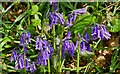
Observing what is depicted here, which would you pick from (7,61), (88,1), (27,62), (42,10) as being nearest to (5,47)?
(7,61)

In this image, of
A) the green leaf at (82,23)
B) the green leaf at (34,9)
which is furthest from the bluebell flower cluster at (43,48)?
the green leaf at (34,9)

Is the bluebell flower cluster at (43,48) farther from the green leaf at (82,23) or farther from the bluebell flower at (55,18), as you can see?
the green leaf at (82,23)

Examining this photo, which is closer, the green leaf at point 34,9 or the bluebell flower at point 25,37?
the bluebell flower at point 25,37

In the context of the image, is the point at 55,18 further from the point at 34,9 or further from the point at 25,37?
the point at 34,9

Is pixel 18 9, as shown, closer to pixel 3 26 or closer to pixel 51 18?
pixel 3 26

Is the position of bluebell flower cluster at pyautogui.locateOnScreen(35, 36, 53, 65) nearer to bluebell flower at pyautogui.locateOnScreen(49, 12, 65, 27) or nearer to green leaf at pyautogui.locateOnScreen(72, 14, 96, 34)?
bluebell flower at pyautogui.locateOnScreen(49, 12, 65, 27)

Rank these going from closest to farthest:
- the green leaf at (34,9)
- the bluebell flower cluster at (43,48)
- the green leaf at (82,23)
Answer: the bluebell flower cluster at (43,48)
the green leaf at (82,23)
the green leaf at (34,9)

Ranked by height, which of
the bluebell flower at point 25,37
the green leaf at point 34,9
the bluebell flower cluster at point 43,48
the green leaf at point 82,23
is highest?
the green leaf at point 34,9

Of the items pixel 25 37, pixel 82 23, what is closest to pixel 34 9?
pixel 82 23

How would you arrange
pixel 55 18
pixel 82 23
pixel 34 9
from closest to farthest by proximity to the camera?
1. pixel 55 18
2. pixel 82 23
3. pixel 34 9

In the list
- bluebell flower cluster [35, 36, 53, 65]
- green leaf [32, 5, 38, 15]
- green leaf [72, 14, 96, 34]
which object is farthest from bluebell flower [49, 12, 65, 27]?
green leaf [32, 5, 38, 15]

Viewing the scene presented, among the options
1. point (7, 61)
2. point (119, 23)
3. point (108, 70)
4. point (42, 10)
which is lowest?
point (108, 70)
